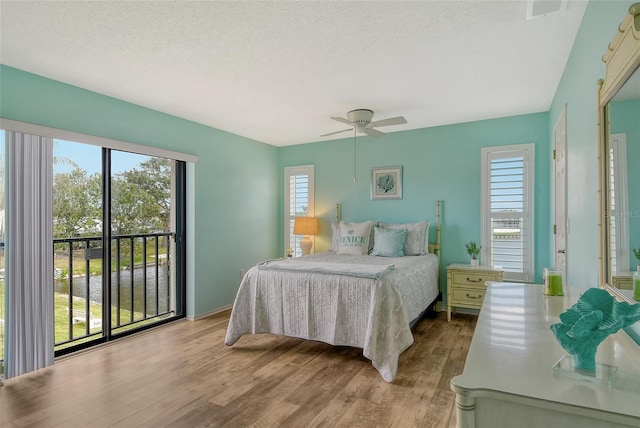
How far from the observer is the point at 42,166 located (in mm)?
2719

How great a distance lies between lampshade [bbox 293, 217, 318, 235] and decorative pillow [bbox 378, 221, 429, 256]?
1404mm

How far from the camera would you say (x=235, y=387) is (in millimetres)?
2428

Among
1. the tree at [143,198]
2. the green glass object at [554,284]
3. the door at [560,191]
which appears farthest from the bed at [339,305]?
the tree at [143,198]

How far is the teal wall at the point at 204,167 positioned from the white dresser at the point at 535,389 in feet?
11.4

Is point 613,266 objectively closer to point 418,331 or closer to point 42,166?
point 418,331

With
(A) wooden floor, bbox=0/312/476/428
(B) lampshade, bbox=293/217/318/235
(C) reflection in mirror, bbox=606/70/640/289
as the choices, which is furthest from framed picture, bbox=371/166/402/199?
(C) reflection in mirror, bbox=606/70/640/289

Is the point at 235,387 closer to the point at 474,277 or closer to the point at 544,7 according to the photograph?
the point at 474,277

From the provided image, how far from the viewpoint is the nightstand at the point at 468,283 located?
12.3 feet

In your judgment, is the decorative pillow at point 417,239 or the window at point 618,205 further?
the decorative pillow at point 417,239

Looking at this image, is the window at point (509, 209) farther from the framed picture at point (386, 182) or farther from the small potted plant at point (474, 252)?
the framed picture at point (386, 182)

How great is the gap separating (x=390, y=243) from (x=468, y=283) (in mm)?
986

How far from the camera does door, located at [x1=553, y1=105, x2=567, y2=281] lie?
103 inches

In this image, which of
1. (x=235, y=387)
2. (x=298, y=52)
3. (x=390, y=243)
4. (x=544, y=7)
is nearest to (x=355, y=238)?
(x=390, y=243)

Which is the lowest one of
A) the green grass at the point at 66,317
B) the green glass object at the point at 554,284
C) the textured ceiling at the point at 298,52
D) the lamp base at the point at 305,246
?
the green grass at the point at 66,317
